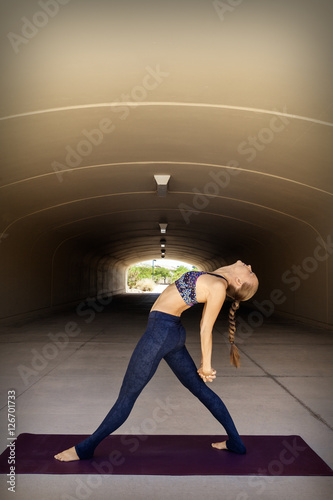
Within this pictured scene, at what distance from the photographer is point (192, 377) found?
149 inches

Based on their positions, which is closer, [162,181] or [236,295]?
Answer: [236,295]

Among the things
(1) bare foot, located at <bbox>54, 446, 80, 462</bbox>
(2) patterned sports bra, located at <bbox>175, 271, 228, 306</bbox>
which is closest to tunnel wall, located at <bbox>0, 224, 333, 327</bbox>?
(2) patterned sports bra, located at <bbox>175, 271, 228, 306</bbox>

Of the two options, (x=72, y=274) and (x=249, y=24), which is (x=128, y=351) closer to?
(x=249, y=24)

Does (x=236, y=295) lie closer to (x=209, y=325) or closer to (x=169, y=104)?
(x=209, y=325)

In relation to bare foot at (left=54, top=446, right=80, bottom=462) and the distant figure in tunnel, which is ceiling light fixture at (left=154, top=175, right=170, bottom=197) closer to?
the distant figure in tunnel

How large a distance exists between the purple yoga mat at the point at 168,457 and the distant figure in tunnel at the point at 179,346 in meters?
0.15

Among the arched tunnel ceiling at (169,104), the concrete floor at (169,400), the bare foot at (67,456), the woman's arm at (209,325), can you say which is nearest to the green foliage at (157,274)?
the arched tunnel ceiling at (169,104)

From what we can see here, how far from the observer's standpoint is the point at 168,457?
3859 mm

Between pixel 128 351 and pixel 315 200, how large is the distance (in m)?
5.58

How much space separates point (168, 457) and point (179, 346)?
969 mm

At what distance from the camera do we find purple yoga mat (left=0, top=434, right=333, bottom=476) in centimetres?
359

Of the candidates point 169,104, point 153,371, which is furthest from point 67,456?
point 169,104

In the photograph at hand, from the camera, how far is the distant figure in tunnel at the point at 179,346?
3.58m

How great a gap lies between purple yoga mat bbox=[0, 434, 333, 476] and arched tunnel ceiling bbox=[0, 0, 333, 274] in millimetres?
4055
